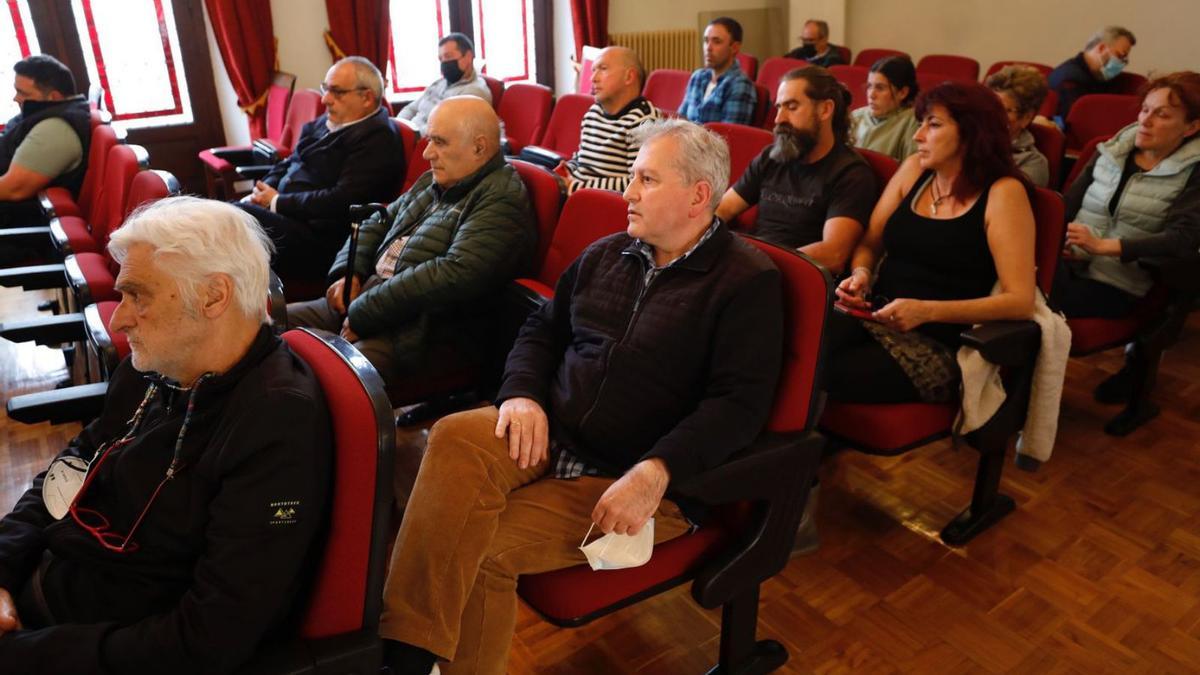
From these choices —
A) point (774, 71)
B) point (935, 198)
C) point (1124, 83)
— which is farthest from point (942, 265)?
point (774, 71)

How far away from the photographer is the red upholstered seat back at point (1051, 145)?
3156mm

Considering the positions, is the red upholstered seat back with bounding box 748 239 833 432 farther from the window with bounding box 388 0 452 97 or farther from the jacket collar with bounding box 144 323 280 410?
the window with bounding box 388 0 452 97

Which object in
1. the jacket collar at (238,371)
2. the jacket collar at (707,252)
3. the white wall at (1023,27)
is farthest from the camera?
the white wall at (1023,27)

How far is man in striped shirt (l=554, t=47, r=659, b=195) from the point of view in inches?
136

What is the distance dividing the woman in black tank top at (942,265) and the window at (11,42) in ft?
17.3

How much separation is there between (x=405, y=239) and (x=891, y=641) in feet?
5.64

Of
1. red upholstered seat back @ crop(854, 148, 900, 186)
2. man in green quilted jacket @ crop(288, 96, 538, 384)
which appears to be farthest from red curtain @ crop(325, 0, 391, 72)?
red upholstered seat back @ crop(854, 148, 900, 186)

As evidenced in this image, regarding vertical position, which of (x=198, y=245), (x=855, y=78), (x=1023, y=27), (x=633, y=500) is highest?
(x=1023, y=27)

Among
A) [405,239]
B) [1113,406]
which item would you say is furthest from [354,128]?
[1113,406]

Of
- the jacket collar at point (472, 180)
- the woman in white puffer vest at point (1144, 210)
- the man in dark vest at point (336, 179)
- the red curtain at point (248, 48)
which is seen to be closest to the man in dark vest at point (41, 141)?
the man in dark vest at point (336, 179)

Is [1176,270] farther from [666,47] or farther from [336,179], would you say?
[666,47]

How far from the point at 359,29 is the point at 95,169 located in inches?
114

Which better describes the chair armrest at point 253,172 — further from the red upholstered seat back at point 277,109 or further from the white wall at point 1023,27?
the white wall at point 1023,27

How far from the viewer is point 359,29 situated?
5.99 metres
